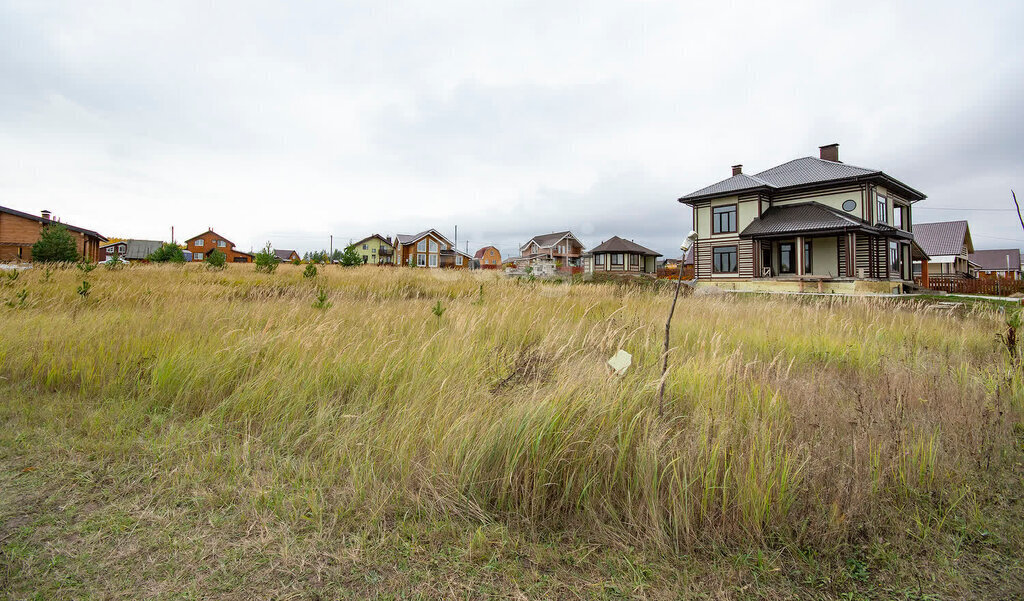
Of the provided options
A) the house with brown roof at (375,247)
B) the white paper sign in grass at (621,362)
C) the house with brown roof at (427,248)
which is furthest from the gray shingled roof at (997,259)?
the house with brown roof at (375,247)

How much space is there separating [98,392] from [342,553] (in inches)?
118

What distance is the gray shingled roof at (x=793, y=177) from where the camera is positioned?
24.2m

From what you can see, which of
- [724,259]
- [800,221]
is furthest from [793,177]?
[724,259]

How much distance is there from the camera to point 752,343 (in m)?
4.75

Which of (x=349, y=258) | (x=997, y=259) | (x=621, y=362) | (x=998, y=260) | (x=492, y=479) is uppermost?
(x=997, y=259)

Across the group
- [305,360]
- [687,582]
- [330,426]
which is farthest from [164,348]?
[687,582]

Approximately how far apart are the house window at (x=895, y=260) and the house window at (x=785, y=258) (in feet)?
15.8

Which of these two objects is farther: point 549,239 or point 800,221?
point 549,239

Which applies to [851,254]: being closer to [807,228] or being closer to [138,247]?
[807,228]

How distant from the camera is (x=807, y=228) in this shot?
75.4 ft

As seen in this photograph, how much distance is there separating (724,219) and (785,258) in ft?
14.3

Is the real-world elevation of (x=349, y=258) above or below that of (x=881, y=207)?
below

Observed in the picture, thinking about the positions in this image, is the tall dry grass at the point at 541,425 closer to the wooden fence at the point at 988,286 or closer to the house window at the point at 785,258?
the wooden fence at the point at 988,286

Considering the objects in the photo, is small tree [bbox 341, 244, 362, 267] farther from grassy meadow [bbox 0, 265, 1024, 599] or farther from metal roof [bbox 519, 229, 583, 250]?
metal roof [bbox 519, 229, 583, 250]
